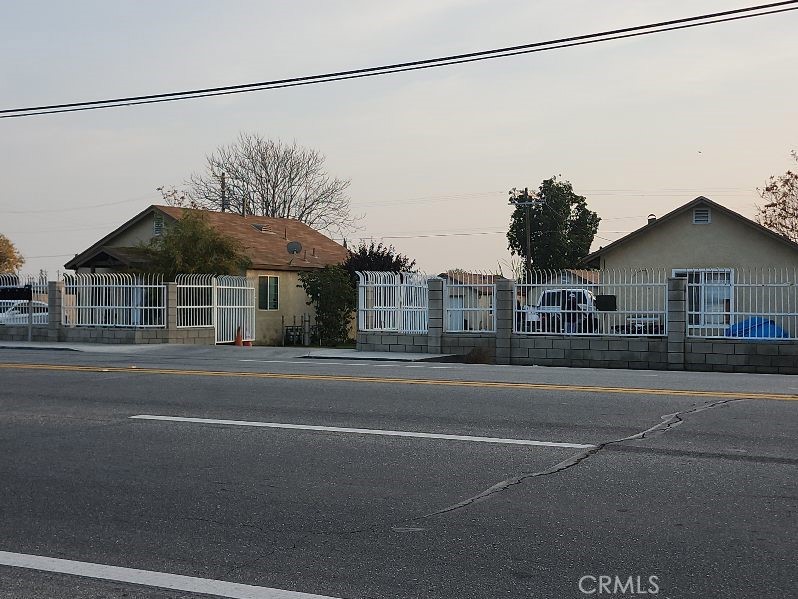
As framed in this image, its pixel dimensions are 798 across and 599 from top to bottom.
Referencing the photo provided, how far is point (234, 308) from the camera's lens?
103ft

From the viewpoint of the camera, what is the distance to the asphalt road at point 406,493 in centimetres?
517

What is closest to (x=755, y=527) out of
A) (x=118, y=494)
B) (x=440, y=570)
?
(x=440, y=570)

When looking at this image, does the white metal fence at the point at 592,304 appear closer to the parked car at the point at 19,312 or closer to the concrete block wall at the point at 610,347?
the concrete block wall at the point at 610,347

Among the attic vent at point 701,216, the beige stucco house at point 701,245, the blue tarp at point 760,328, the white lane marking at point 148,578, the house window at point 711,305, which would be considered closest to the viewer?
the white lane marking at point 148,578

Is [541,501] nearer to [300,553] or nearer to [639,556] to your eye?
[639,556]

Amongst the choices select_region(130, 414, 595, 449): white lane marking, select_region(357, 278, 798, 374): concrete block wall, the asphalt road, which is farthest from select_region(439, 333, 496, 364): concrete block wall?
select_region(130, 414, 595, 449): white lane marking

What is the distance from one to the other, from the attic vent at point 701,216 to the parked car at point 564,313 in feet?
46.3

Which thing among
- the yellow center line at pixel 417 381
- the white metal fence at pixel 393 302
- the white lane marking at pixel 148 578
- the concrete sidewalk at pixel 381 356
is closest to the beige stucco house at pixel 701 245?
the white metal fence at pixel 393 302

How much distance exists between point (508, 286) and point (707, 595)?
59.5 ft

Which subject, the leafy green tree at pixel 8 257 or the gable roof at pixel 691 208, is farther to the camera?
the leafy green tree at pixel 8 257

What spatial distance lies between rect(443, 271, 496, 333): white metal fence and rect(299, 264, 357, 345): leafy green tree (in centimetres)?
1385

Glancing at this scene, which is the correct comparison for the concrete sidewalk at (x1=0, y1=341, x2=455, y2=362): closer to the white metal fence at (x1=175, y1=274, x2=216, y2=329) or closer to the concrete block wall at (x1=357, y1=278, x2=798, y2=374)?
the concrete block wall at (x1=357, y1=278, x2=798, y2=374)

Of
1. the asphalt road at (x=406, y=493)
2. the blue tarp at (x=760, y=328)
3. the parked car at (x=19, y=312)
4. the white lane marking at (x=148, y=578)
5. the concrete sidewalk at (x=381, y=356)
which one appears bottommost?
the white lane marking at (x=148, y=578)

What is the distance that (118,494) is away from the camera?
7055 millimetres
